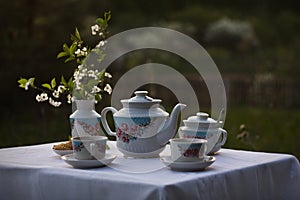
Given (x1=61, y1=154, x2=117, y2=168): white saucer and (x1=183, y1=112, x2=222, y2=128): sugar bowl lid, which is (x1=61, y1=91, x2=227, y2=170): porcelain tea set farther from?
(x1=61, y1=154, x2=117, y2=168): white saucer

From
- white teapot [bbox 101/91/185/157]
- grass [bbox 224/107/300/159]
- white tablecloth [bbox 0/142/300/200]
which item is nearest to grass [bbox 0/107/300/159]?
grass [bbox 224/107/300/159]

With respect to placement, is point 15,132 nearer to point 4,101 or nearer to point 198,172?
point 4,101

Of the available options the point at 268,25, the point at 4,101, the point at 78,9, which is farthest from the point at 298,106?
the point at 4,101

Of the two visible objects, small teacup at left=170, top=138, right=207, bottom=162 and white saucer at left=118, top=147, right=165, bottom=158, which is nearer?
small teacup at left=170, top=138, right=207, bottom=162

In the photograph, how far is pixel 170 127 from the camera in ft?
6.68

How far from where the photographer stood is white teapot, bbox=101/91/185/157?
2014mm

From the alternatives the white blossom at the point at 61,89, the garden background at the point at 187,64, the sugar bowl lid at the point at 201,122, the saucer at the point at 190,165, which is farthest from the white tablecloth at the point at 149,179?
the garden background at the point at 187,64

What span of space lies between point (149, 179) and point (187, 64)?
Result: 707 centimetres

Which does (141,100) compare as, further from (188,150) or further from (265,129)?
(265,129)

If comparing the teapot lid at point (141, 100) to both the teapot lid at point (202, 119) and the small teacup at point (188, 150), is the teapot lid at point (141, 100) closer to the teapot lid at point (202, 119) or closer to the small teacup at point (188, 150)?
the teapot lid at point (202, 119)

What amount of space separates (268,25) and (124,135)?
846 cm

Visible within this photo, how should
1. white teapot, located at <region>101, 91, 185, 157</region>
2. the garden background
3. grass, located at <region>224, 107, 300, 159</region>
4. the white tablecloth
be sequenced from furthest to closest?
the garden background
grass, located at <region>224, 107, 300, 159</region>
white teapot, located at <region>101, 91, 185, 157</region>
the white tablecloth

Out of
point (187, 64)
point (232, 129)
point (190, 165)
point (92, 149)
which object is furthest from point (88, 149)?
point (187, 64)

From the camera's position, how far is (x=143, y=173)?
1.75 meters
